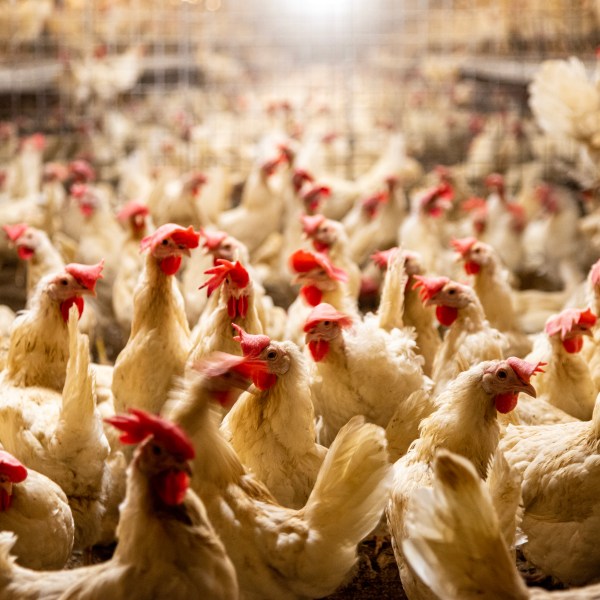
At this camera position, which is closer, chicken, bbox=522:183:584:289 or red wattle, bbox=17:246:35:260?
red wattle, bbox=17:246:35:260

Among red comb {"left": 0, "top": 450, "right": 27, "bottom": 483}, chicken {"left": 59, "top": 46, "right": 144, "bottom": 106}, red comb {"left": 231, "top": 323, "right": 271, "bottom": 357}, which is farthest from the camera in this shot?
chicken {"left": 59, "top": 46, "right": 144, "bottom": 106}

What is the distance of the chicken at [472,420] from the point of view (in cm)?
282

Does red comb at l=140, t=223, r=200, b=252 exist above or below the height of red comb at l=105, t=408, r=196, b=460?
above

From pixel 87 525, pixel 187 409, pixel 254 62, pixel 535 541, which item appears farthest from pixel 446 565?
pixel 254 62

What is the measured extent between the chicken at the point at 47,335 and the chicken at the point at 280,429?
0.83 metres

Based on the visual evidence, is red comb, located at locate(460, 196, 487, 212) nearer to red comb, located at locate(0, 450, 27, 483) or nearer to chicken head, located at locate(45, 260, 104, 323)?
chicken head, located at locate(45, 260, 104, 323)

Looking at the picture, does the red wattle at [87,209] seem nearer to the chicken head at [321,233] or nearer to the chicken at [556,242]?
the chicken head at [321,233]

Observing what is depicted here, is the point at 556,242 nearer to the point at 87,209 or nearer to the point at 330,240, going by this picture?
the point at 330,240

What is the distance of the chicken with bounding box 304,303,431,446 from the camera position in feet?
11.4

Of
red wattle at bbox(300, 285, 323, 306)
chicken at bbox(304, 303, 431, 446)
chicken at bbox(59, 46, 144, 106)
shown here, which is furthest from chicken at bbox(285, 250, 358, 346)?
chicken at bbox(59, 46, 144, 106)

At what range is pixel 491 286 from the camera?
4305mm

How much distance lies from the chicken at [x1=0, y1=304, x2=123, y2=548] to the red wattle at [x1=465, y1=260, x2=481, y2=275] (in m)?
1.93

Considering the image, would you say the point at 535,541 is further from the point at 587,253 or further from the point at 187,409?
the point at 587,253

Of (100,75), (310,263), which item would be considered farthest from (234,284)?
(100,75)
